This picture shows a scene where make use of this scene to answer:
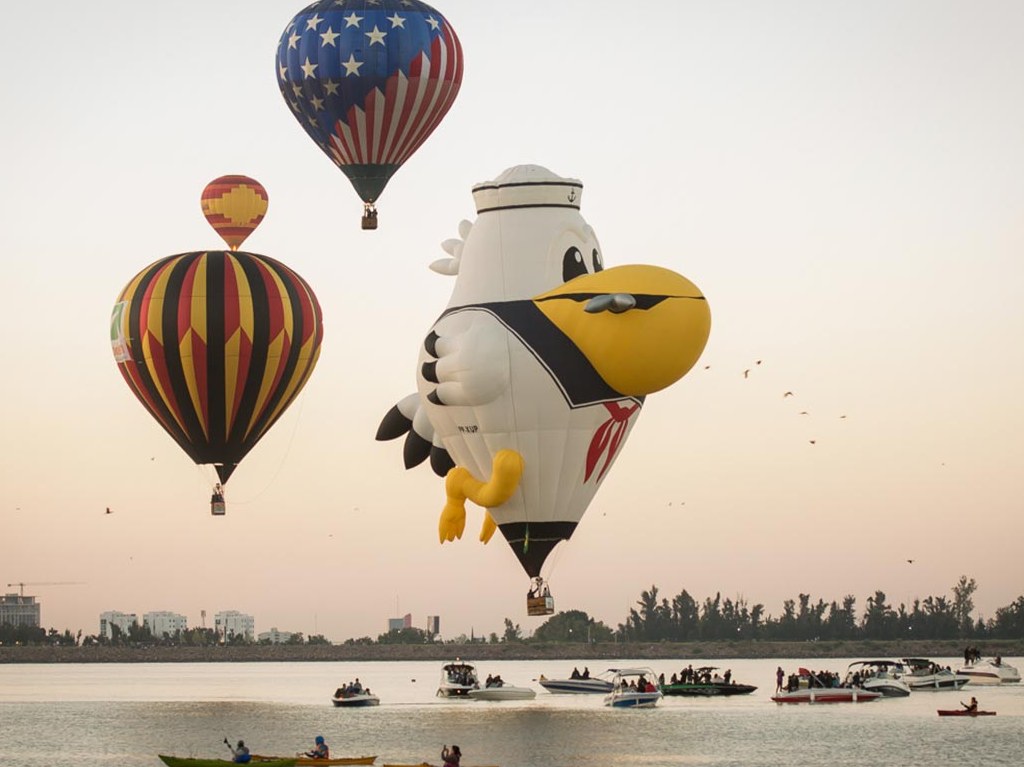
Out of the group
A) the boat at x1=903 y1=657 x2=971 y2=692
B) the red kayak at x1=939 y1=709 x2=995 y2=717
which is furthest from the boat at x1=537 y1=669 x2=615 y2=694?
the boat at x1=903 y1=657 x2=971 y2=692

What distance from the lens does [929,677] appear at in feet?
219

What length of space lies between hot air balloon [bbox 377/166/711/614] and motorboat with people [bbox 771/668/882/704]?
31.0 metres

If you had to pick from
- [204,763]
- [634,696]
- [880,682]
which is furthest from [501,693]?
[204,763]

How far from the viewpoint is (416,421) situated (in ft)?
102

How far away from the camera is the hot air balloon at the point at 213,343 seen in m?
37.5

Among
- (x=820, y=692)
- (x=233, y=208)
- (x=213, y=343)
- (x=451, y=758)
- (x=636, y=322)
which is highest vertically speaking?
(x=233, y=208)

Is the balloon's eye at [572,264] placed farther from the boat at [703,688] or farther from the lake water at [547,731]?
the boat at [703,688]

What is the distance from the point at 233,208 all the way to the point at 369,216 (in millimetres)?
6323

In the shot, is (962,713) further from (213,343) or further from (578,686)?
(213,343)

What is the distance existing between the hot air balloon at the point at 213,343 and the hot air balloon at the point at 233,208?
9.46 ft

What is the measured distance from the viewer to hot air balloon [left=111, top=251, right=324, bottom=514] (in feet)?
123

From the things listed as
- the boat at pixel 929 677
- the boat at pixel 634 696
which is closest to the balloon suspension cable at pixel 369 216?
the boat at pixel 634 696

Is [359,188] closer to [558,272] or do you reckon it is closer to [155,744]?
[558,272]

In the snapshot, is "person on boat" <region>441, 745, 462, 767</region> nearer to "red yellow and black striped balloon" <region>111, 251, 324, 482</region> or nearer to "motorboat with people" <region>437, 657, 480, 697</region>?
"red yellow and black striped balloon" <region>111, 251, 324, 482</region>
